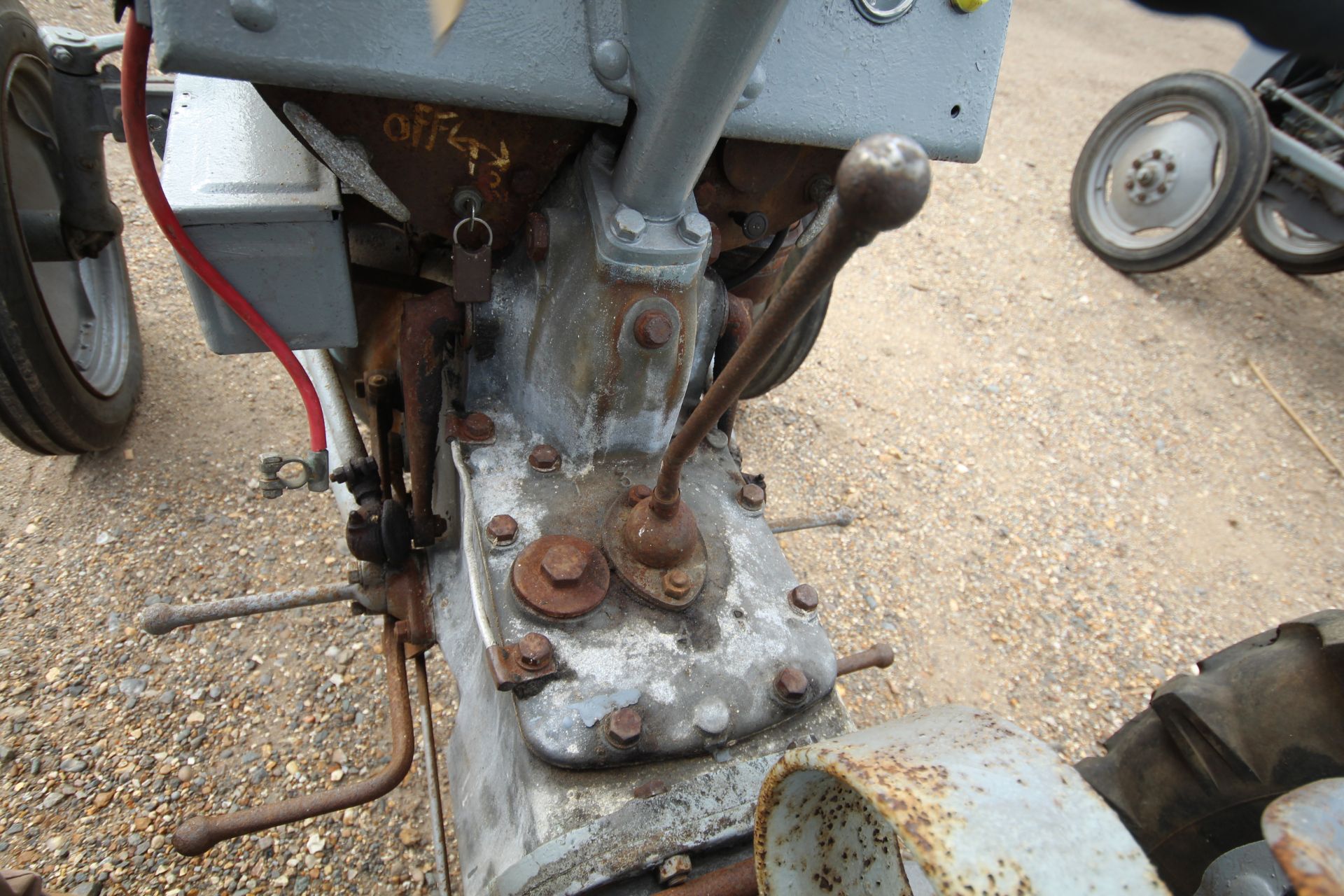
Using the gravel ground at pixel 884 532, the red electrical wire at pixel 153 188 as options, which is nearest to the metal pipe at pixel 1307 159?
the gravel ground at pixel 884 532

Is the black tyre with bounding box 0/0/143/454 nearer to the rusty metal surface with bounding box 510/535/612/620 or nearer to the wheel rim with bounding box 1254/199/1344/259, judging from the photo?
the rusty metal surface with bounding box 510/535/612/620

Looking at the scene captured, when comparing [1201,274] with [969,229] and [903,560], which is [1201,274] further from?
[903,560]

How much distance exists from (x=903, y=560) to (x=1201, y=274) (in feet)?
10.4

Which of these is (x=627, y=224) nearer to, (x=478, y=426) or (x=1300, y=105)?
(x=478, y=426)

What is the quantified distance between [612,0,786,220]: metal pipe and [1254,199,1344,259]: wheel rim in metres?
4.57

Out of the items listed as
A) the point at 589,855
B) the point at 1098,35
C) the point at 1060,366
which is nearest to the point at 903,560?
the point at 1060,366

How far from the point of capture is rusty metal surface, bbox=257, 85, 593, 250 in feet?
3.31

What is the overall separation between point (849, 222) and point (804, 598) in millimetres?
715

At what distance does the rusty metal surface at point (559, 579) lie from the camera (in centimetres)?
104

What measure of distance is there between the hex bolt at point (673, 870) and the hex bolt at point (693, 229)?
0.78 metres

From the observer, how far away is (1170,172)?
12.9 feet

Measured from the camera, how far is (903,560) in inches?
101

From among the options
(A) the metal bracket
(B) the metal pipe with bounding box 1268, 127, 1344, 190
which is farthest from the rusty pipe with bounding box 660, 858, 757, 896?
(B) the metal pipe with bounding box 1268, 127, 1344, 190

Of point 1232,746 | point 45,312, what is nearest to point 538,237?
point 1232,746
